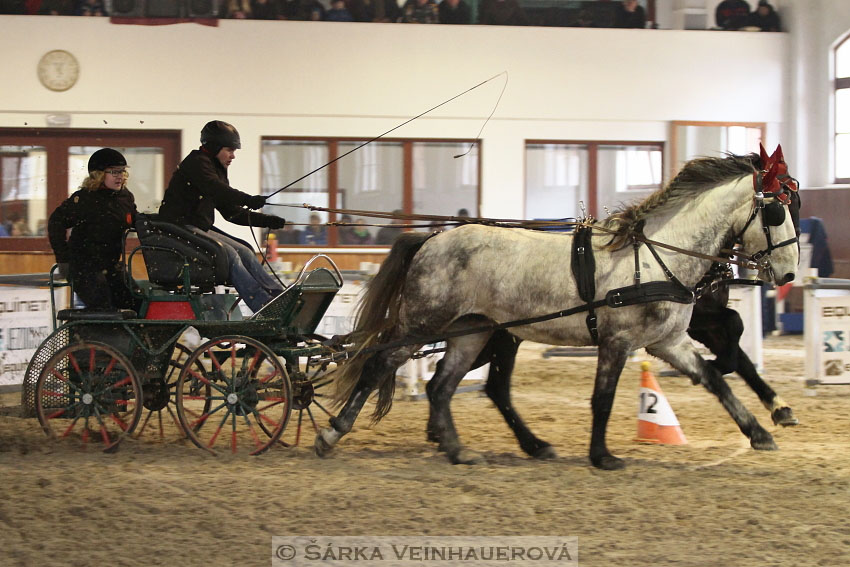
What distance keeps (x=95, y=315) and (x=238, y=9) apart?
28.3 ft

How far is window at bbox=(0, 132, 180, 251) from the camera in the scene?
13797mm

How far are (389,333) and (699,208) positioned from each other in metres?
1.95

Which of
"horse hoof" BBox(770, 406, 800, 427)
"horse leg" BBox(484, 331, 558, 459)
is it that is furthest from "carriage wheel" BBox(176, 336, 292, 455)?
"horse hoof" BBox(770, 406, 800, 427)

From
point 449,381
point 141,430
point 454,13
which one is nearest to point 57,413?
point 141,430

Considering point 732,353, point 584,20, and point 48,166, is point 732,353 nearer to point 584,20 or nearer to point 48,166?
point 584,20

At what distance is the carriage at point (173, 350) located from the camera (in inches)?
242

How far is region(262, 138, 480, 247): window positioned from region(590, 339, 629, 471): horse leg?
844 cm

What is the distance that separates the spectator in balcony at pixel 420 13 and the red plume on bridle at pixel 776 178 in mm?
8975

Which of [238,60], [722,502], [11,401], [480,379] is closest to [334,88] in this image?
[238,60]

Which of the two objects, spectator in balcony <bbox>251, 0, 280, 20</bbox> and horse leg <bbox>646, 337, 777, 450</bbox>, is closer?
horse leg <bbox>646, 337, 777, 450</bbox>

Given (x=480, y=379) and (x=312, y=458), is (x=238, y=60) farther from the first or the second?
(x=312, y=458)

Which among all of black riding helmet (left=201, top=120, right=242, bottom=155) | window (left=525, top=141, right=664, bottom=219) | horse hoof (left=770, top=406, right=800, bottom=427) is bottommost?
horse hoof (left=770, top=406, right=800, bottom=427)

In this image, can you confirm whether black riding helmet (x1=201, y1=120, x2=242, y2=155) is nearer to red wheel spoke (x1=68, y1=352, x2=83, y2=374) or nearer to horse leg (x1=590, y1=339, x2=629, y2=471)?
red wheel spoke (x1=68, y1=352, x2=83, y2=374)

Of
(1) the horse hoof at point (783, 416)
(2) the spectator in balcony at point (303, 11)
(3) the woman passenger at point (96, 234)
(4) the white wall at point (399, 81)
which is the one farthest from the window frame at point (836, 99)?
(3) the woman passenger at point (96, 234)
